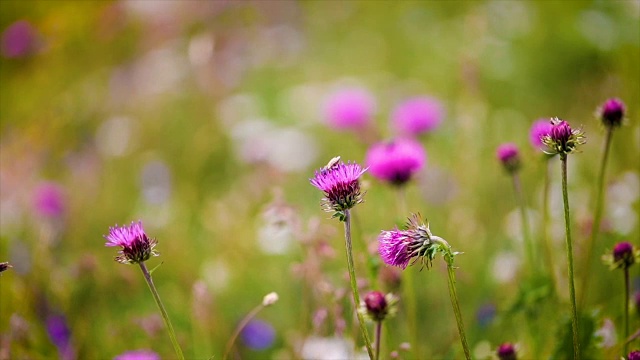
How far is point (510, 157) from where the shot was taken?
1052 millimetres

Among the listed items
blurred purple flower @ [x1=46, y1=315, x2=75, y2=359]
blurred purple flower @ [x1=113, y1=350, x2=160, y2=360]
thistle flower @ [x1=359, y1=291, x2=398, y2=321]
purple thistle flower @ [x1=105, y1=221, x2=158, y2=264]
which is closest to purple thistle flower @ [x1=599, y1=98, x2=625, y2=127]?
thistle flower @ [x1=359, y1=291, x2=398, y2=321]

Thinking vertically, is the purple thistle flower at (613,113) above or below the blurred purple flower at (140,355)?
above

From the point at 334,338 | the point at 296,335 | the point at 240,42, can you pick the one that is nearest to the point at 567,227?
the point at 334,338

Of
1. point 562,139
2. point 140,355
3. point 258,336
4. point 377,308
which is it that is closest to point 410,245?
point 377,308

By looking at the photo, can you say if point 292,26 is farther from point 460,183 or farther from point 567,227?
point 567,227

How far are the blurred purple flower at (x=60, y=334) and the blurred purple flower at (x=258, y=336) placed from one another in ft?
1.28

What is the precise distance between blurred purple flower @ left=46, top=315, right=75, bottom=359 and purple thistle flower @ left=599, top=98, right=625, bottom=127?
1.10 meters

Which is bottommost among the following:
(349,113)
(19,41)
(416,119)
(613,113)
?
(613,113)

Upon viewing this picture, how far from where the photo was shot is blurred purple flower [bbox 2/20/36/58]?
3180mm

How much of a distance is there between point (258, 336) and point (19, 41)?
98.4 inches

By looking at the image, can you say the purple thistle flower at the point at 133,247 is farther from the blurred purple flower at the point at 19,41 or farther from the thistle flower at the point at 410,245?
the blurred purple flower at the point at 19,41

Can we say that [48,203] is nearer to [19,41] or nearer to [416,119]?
[416,119]

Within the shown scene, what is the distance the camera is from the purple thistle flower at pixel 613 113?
0.86m

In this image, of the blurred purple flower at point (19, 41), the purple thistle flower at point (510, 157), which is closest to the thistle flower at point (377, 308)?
the purple thistle flower at point (510, 157)
